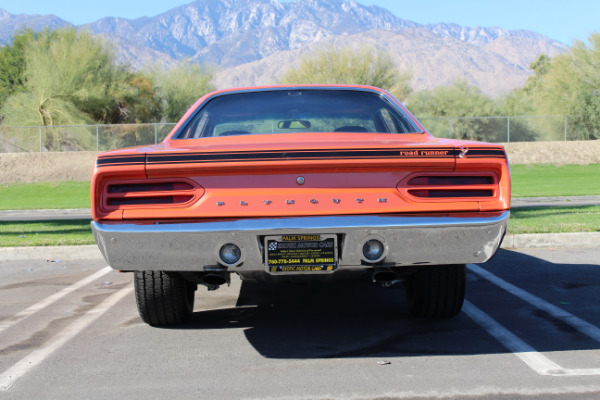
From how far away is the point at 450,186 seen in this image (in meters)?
3.80

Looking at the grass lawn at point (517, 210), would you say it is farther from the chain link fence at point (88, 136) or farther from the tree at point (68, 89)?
the tree at point (68, 89)

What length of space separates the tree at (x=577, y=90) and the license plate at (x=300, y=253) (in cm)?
3211

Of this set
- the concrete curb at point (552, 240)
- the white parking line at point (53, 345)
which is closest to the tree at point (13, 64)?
the concrete curb at point (552, 240)

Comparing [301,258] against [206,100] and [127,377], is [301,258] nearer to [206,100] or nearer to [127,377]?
[127,377]

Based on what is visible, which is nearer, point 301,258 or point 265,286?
point 301,258

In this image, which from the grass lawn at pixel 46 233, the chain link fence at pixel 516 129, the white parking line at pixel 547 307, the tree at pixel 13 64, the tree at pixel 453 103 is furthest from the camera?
the tree at pixel 13 64

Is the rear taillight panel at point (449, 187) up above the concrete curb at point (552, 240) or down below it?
above

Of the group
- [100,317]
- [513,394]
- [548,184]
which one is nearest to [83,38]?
[548,184]

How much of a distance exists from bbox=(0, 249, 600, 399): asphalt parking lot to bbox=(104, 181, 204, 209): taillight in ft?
3.23

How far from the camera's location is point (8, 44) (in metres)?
47.2

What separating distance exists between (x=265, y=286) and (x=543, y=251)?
363 centimetres

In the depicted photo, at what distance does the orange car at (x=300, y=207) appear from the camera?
368cm

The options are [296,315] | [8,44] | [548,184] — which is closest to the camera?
[296,315]

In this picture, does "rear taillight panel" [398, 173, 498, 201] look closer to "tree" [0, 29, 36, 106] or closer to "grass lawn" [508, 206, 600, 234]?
"grass lawn" [508, 206, 600, 234]
